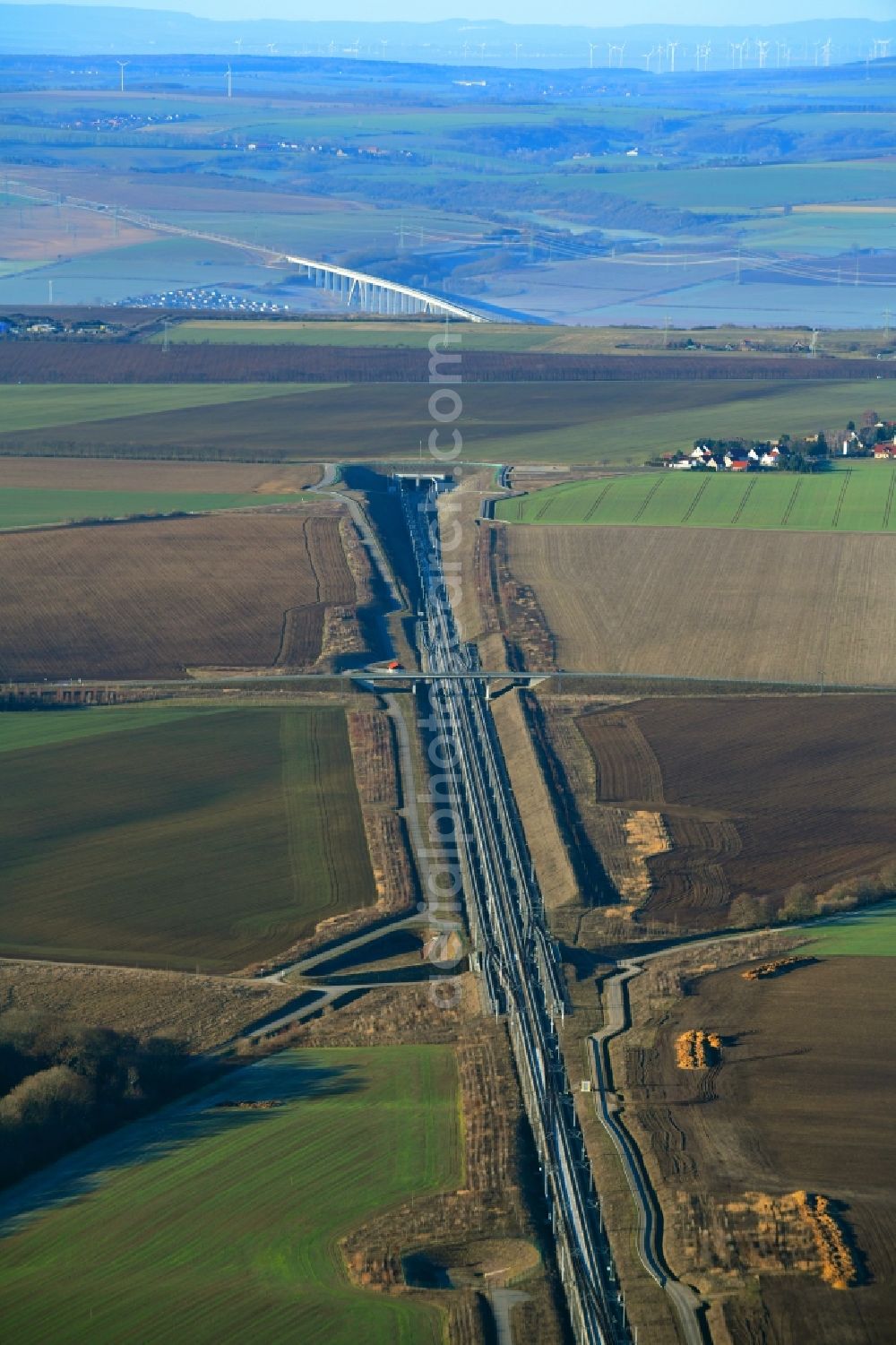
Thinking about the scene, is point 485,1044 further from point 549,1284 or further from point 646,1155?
point 549,1284

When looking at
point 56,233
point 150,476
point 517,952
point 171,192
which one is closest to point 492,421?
point 150,476

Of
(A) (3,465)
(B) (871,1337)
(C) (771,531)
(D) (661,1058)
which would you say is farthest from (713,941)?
(A) (3,465)

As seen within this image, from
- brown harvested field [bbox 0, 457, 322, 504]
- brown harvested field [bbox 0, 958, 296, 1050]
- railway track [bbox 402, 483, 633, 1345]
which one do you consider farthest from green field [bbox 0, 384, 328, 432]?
brown harvested field [bbox 0, 958, 296, 1050]

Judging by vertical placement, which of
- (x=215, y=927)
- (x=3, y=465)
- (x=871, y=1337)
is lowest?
(x=871, y=1337)

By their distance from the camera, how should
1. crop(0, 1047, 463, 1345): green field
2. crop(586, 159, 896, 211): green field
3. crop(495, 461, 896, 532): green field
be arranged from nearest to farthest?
1. crop(0, 1047, 463, 1345): green field
2. crop(495, 461, 896, 532): green field
3. crop(586, 159, 896, 211): green field

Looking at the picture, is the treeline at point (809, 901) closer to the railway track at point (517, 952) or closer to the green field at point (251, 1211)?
the railway track at point (517, 952)

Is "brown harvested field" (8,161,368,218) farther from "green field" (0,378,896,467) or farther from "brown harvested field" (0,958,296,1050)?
"brown harvested field" (0,958,296,1050)

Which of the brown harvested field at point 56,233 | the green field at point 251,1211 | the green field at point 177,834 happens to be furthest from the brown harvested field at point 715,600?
the brown harvested field at point 56,233
